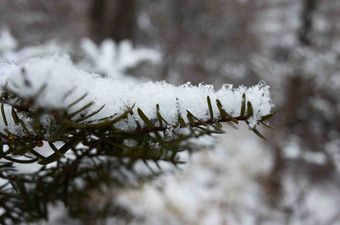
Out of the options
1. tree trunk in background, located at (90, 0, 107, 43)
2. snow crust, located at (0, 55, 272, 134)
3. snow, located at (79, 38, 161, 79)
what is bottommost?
snow crust, located at (0, 55, 272, 134)

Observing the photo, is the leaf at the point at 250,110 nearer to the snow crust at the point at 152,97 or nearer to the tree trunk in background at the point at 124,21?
the snow crust at the point at 152,97

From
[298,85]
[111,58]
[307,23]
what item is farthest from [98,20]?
[307,23]

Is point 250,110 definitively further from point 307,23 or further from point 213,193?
point 307,23

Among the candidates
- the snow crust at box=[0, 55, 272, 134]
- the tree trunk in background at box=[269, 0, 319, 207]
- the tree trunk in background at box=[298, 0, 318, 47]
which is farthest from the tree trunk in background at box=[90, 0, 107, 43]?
the tree trunk in background at box=[298, 0, 318, 47]

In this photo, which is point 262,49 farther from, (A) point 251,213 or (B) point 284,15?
(A) point 251,213

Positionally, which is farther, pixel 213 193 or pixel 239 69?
pixel 239 69

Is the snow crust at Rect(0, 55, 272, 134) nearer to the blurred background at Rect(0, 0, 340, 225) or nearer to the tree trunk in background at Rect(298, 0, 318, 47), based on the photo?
the blurred background at Rect(0, 0, 340, 225)

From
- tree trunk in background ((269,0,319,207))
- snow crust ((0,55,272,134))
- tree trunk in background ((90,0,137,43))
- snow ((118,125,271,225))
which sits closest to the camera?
snow crust ((0,55,272,134))

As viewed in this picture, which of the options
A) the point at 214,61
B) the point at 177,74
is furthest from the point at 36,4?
the point at 214,61
